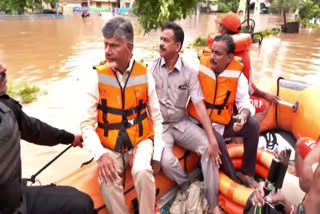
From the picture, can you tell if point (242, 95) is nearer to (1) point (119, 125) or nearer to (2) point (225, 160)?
(2) point (225, 160)

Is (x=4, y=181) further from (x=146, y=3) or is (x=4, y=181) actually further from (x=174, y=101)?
(x=146, y=3)

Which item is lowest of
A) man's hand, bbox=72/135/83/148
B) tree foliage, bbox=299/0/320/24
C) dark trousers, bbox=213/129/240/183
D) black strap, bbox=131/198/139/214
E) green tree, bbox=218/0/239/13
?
black strap, bbox=131/198/139/214

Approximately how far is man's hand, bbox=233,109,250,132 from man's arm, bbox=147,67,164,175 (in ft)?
2.34

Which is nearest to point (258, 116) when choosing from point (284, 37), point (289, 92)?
point (289, 92)

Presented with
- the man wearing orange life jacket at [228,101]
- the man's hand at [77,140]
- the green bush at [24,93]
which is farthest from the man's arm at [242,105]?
the green bush at [24,93]

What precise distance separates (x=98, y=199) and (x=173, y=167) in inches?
25.5

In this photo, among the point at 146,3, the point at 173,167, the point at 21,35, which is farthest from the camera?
the point at 21,35

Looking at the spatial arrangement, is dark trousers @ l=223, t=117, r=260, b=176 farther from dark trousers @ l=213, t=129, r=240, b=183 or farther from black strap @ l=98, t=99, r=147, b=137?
black strap @ l=98, t=99, r=147, b=137

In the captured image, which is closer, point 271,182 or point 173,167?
point 271,182

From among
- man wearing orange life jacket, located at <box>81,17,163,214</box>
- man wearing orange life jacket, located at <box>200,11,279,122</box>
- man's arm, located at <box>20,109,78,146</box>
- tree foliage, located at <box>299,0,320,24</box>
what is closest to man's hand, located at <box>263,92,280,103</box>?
man wearing orange life jacket, located at <box>200,11,279,122</box>

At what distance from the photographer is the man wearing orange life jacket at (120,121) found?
5.76ft

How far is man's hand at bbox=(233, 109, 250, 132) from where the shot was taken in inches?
93.1

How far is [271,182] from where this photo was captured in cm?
128

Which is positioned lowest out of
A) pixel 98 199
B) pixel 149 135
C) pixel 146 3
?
pixel 98 199
